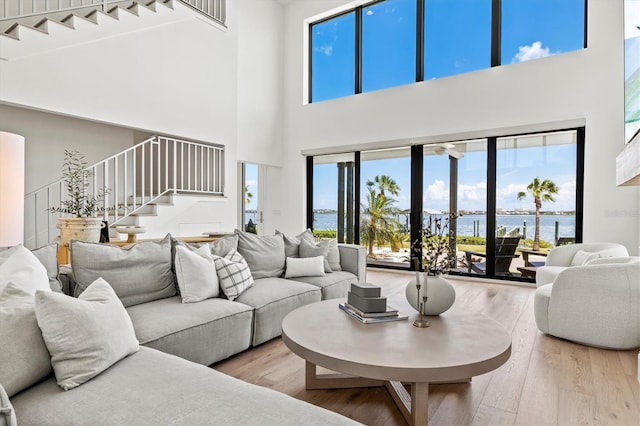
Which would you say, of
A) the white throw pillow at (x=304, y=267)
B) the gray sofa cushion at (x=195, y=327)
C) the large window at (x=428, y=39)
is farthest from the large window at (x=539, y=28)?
the gray sofa cushion at (x=195, y=327)

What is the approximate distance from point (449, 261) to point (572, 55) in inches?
171

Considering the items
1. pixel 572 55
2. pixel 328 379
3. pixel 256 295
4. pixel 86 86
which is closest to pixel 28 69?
pixel 86 86

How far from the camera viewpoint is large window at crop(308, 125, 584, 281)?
5125 millimetres

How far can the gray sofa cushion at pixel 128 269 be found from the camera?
2277 millimetres

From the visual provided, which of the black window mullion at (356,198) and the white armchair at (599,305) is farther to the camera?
the black window mullion at (356,198)

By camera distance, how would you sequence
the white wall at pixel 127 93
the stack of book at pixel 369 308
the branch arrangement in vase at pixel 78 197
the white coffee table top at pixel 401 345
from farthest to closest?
the white wall at pixel 127 93 → the branch arrangement in vase at pixel 78 197 → the stack of book at pixel 369 308 → the white coffee table top at pixel 401 345

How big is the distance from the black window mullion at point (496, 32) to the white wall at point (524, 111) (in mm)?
234

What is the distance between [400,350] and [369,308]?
0.49 metres

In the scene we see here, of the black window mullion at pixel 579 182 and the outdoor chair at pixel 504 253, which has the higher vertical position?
the black window mullion at pixel 579 182

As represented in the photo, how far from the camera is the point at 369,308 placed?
221 cm

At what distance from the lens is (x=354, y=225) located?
7008mm

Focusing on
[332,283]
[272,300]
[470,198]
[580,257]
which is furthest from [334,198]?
[272,300]

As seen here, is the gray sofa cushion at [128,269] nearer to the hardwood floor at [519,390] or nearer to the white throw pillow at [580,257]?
the hardwood floor at [519,390]

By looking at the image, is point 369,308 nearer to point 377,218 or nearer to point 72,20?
point 377,218
